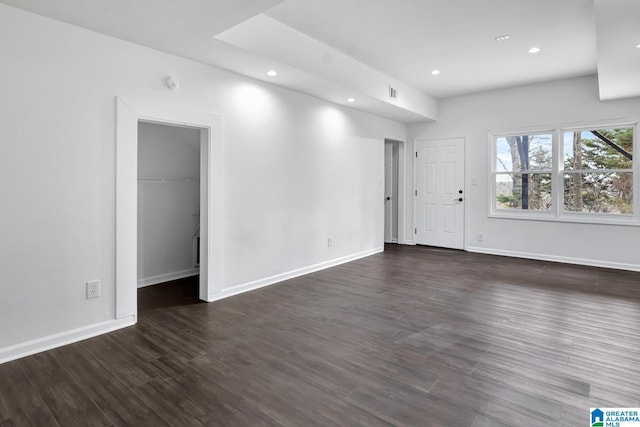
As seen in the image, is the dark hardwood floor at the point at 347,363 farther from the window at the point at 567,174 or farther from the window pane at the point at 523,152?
the window pane at the point at 523,152

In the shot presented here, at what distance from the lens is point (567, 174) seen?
224 inches

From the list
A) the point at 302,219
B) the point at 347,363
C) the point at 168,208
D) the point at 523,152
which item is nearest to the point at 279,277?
the point at 302,219

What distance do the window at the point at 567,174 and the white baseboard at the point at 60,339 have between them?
580cm

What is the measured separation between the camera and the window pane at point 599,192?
5.28 meters

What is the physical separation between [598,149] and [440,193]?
2.46 m

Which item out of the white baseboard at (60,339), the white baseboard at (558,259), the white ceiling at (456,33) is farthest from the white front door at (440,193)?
the white baseboard at (60,339)

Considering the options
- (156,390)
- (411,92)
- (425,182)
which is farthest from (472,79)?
(156,390)

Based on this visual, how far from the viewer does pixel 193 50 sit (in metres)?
3.33

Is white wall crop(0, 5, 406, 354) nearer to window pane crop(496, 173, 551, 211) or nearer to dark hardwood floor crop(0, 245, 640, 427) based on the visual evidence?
dark hardwood floor crop(0, 245, 640, 427)

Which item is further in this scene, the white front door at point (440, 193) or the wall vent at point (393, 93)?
the white front door at point (440, 193)

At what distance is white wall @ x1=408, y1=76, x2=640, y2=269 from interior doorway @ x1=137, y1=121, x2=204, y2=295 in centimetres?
441

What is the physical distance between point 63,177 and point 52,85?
2.24 ft

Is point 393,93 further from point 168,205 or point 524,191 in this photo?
point 168,205

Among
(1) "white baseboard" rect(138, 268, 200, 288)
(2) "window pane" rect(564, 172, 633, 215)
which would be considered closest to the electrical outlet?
(1) "white baseboard" rect(138, 268, 200, 288)
